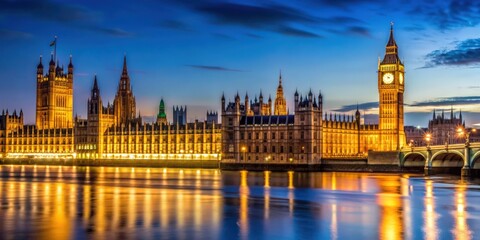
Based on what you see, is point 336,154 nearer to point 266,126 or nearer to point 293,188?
point 266,126

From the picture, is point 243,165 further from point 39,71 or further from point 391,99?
point 39,71

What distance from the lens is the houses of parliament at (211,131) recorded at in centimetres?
11494

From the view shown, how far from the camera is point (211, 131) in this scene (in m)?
130

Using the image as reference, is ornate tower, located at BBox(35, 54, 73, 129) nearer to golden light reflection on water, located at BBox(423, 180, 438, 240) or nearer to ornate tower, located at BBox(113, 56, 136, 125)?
ornate tower, located at BBox(113, 56, 136, 125)

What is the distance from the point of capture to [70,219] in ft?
132

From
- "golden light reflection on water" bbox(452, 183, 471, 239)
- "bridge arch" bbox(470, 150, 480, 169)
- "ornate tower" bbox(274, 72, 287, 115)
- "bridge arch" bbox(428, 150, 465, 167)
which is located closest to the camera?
"golden light reflection on water" bbox(452, 183, 471, 239)

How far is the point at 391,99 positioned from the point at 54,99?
8590 centimetres

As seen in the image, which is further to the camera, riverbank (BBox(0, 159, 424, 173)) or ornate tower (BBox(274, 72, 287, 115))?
ornate tower (BBox(274, 72, 287, 115))

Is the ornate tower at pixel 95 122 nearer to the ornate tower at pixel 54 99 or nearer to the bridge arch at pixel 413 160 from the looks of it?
the ornate tower at pixel 54 99

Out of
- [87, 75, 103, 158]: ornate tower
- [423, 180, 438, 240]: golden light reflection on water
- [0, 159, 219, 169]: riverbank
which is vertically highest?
[87, 75, 103, 158]: ornate tower

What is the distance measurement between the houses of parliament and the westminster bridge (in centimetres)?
1211

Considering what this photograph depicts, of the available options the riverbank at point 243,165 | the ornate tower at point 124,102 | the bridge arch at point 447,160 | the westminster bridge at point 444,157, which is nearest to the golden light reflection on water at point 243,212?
the westminster bridge at point 444,157

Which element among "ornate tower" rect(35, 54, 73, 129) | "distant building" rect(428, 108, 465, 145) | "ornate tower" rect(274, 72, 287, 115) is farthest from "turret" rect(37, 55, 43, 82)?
"distant building" rect(428, 108, 465, 145)

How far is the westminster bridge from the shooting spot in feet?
264
